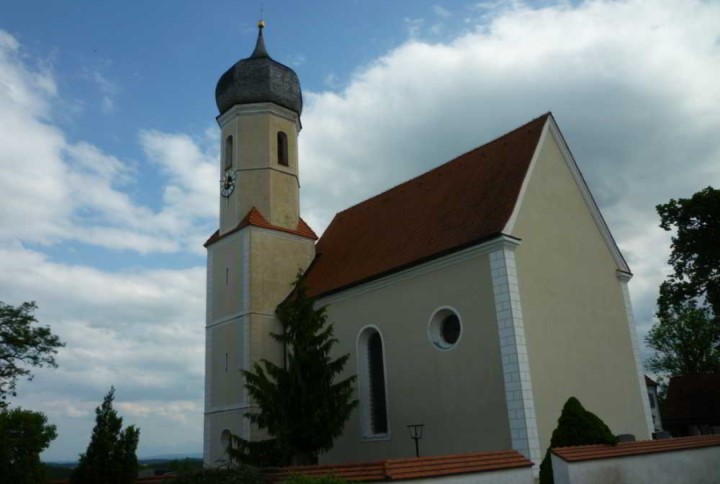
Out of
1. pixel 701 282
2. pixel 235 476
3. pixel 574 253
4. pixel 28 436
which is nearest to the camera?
pixel 235 476

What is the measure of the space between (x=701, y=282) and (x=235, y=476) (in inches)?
918

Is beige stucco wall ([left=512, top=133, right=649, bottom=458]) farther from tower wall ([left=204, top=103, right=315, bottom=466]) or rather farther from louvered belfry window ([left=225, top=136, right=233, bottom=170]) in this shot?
louvered belfry window ([left=225, top=136, right=233, bottom=170])

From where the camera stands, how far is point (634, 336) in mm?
18875

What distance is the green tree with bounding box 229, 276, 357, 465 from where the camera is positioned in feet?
51.3

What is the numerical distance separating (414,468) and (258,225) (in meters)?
14.9

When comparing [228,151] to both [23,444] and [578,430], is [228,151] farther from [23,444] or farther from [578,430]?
[578,430]

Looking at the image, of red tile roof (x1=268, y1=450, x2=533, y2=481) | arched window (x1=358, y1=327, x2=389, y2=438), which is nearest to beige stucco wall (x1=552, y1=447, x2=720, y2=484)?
red tile roof (x1=268, y1=450, x2=533, y2=481)

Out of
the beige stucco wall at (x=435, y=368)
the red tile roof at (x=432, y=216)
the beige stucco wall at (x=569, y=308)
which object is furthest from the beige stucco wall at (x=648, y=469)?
the red tile roof at (x=432, y=216)

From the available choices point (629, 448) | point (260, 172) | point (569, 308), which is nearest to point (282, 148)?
point (260, 172)

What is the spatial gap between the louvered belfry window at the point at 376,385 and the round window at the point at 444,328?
213 cm

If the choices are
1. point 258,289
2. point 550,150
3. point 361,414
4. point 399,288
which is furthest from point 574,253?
point 258,289

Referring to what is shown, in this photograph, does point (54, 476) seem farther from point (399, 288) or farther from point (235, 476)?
point (399, 288)

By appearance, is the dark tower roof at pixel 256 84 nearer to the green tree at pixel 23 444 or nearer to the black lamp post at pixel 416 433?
the black lamp post at pixel 416 433

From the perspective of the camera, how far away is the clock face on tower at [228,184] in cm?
2447
